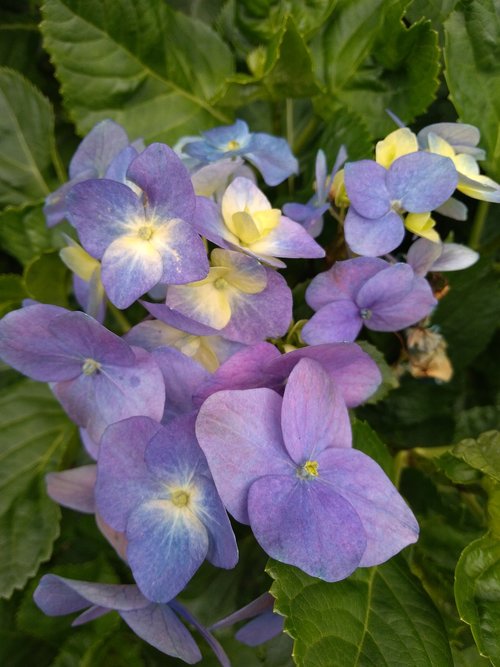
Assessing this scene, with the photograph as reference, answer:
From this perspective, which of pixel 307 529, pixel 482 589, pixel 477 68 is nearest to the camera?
pixel 307 529

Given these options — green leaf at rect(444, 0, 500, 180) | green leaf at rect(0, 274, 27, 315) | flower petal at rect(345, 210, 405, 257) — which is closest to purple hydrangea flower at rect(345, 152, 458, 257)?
flower petal at rect(345, 210, 405, 257)

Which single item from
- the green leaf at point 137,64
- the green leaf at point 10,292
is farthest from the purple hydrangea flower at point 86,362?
the green leaf at point 137,64

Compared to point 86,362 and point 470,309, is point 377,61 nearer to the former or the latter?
point 470,309

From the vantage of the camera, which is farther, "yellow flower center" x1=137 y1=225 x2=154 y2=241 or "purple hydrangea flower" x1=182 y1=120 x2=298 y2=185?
"purple hydrangea flower" x1=182 y1=120 x2=298 y2=185

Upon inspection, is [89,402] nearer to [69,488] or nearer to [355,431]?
[69,488]

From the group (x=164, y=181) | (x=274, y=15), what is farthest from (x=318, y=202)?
(x=274, y=15)

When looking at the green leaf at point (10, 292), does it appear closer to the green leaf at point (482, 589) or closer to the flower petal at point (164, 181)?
the flower petal at point (164, 181)

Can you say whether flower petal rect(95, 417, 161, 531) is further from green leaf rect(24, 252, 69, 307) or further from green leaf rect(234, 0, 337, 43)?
green leaf rect(234, 0, 337, 43)
